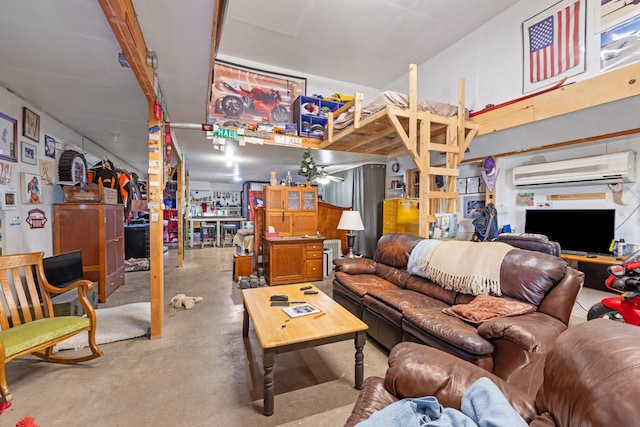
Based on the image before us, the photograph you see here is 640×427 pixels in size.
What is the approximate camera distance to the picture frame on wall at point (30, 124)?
9.55 feet

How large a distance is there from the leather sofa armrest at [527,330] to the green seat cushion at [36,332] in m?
2.89

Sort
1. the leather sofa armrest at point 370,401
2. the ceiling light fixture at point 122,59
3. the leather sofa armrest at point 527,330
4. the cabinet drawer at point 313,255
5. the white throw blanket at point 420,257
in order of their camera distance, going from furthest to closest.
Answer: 1. the cabinet drawer at point 313,255
2. the white throw blanket at point 420,257
3. the ceiling light fixture at point 122,59
4. the leather sofa armrest at point 527,330
5. the leather sofa armrest at point 370,401

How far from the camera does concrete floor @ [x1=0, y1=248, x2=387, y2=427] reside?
5.52 ft

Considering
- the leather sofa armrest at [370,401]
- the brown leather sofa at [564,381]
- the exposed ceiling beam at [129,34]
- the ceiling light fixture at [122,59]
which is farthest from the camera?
the ceiling light fixture at [122,59]

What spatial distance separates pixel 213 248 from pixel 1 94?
21.1 ft

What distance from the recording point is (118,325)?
113 inches

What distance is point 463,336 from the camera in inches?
68.7

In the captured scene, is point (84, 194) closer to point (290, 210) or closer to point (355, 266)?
point (290, 210)

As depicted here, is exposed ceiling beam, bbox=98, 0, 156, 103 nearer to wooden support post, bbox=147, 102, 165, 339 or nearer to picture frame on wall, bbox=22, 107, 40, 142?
wooden support post, bbox=147, 102, 165, 339

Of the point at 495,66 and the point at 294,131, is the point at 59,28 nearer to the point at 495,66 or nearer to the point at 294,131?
the point at 294,131

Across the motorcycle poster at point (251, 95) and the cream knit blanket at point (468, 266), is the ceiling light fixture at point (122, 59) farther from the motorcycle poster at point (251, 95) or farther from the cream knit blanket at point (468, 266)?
the cream knit blanket at point (468, 266)

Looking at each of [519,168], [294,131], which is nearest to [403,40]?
[294,131]

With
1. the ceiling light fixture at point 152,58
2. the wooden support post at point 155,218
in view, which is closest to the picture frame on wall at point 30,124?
the wooden support post at point 155,218

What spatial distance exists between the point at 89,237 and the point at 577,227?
20.3 feet
